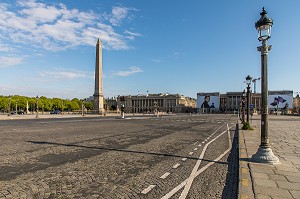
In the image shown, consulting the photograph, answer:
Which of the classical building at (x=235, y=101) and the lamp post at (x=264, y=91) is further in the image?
the classical building at (x=235, y=101)

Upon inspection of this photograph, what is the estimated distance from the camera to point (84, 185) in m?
6.00

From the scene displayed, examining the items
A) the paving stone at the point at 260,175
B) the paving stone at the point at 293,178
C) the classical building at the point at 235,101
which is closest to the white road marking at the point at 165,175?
the paving stone at the point at 260,175

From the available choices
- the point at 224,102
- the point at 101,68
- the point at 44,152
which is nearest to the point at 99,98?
the point at 101,68

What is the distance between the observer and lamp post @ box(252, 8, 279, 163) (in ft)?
25.9

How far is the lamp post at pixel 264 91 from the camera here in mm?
7898

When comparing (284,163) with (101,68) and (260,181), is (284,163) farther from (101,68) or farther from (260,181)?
(101,68)

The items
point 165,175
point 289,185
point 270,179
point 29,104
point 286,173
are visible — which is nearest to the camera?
point 289,185

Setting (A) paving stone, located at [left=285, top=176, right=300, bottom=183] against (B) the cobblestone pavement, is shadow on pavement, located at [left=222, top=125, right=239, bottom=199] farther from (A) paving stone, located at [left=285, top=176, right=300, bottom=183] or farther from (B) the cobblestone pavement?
(A) paving stone, located at [left=285, top=176, right=300, bottom=183]

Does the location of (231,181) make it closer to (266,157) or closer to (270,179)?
(270,179)

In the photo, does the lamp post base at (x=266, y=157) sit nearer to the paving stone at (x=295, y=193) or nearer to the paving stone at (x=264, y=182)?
the paving stone at (x=264, y=182)

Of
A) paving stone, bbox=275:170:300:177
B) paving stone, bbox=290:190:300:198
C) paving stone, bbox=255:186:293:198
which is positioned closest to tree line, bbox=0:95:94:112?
paving stone, bbox=275:170:300:177

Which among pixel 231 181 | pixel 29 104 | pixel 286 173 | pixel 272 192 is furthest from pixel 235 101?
pixel 272 192

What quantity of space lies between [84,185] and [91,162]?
2.58m

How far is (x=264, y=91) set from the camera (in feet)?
27.2
